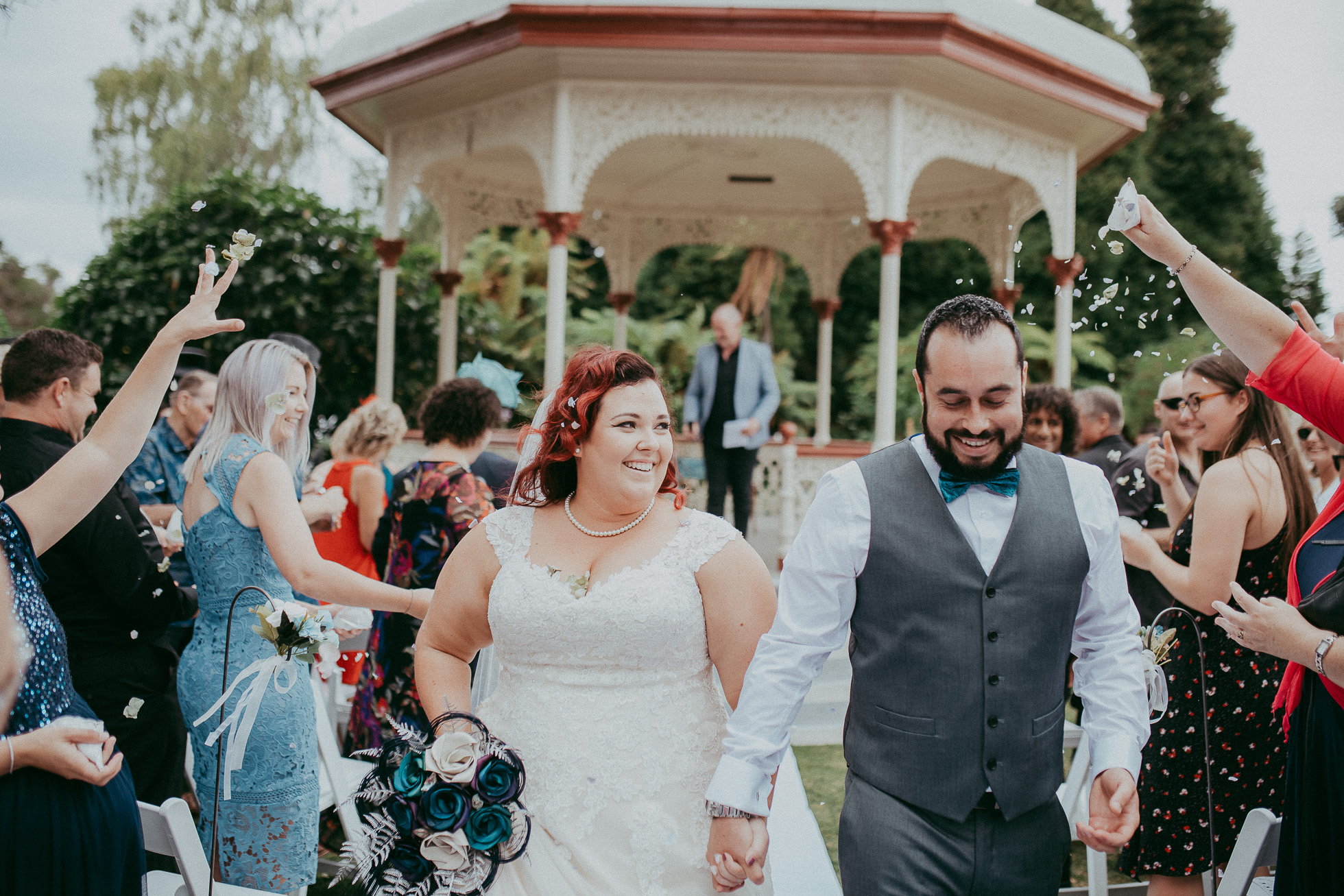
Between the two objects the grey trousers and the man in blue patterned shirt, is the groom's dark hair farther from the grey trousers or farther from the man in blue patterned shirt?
the man in blue patterned shirt

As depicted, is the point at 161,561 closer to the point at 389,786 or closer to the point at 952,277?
the point at 389,786

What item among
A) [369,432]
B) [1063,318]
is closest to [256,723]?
[369,432]

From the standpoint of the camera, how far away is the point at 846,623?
2188 mm

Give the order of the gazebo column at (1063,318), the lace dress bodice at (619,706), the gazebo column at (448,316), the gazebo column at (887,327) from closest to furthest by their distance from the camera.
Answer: the lace dress bodice at (619,706), the gazebo column at (887,327), the gazebo column at (1063,318), the gazebo column at (448,316)

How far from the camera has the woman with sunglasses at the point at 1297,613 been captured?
211cm

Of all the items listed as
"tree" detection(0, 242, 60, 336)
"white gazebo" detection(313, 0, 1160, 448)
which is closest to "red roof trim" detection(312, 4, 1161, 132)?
"white gazebo" detection(313, 0, 1160, 448)

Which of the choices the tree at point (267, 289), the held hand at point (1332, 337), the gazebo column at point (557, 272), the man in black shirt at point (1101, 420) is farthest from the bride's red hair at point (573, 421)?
the tree at point (267, 289)

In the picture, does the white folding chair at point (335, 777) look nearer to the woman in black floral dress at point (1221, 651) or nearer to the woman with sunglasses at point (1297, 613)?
the woman in black floral dress at point (1221, 651)

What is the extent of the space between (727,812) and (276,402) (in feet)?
6.49

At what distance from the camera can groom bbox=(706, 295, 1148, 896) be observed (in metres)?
2.00

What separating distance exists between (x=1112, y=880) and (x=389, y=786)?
369 cm

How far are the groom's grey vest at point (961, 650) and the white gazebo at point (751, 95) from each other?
6.02m

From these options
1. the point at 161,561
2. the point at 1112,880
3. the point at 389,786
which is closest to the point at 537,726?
the point at 389,786

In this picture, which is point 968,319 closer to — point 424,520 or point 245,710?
point 245,710
